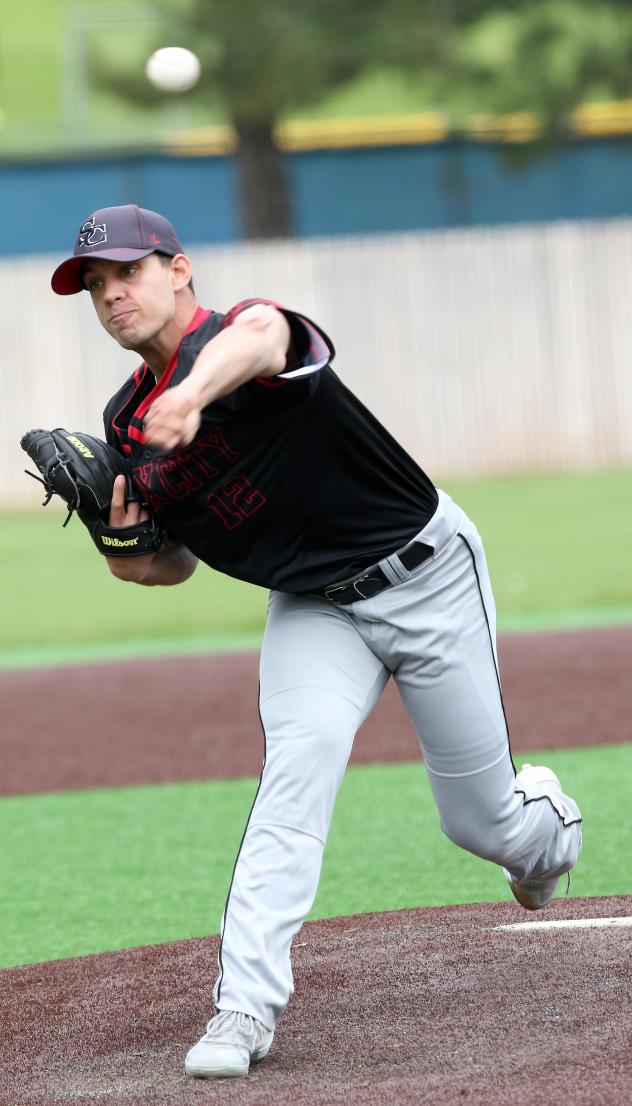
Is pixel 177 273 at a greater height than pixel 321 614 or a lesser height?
greater

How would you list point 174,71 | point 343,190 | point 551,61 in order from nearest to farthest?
point 174,71 → point 551,61 → point 343,190

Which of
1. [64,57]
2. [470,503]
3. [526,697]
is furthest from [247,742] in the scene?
[64,57]

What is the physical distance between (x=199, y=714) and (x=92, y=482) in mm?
4437

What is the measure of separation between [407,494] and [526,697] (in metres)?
4.43

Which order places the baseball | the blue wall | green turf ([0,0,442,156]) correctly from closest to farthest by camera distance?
the baseball < the blue wall < green turf ([0,0,442,156])

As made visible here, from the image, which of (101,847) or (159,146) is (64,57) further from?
(101,847)

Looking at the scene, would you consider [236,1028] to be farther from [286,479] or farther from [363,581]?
[286,479]

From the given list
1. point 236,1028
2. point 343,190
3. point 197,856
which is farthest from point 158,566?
point 343,190

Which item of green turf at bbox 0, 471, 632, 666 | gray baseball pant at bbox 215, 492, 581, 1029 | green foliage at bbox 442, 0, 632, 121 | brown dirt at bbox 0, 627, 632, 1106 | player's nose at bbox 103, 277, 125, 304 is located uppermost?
green foliage at bbox 442, 0, 632, 121

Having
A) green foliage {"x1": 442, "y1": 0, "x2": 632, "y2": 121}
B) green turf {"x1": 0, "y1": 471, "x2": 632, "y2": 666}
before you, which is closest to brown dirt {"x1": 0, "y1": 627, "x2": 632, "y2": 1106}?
green turf {"x1": 0, "y1": 471, "x2": 632, "y2": 666}

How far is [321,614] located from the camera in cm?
372

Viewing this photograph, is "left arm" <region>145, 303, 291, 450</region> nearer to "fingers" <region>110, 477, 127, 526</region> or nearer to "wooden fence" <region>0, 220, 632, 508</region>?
"fingers" <region>110, 477, 127, 526</region>

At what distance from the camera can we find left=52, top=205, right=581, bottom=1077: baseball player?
3.43m

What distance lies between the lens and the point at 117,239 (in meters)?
3.55
